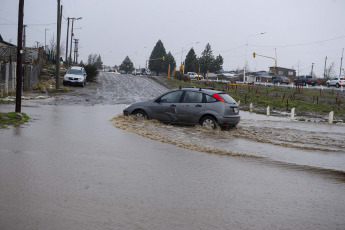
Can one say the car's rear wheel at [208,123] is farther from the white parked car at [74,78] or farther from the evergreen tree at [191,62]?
the evergreen tree at [191,62]

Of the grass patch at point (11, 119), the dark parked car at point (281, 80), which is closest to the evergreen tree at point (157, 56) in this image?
the dark parked car at point (281, 80)

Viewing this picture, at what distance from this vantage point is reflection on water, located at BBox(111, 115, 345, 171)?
9797mm

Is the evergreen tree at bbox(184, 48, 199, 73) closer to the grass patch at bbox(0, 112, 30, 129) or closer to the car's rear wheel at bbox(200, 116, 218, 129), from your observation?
the car's rear wheel at bbox(200, 116, 218, 129)

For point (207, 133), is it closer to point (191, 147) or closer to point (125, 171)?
point (191, 147)

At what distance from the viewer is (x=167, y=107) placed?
554 inches

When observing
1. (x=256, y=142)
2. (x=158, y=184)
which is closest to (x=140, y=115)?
(x=256, y=142)

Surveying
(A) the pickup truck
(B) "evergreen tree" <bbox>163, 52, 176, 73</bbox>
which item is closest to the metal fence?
(A) the pickup truck

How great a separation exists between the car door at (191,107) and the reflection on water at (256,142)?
320 mm

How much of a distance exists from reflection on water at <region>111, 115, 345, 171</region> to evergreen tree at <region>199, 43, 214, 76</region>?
4495 inches

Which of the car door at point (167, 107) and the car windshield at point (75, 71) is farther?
the car windshield at point (75, 71)

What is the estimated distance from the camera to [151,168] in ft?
25.0

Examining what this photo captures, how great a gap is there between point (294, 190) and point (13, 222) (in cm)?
442

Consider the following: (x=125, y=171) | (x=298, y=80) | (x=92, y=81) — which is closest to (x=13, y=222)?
(x=125, y=171)

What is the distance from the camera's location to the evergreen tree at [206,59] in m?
129
